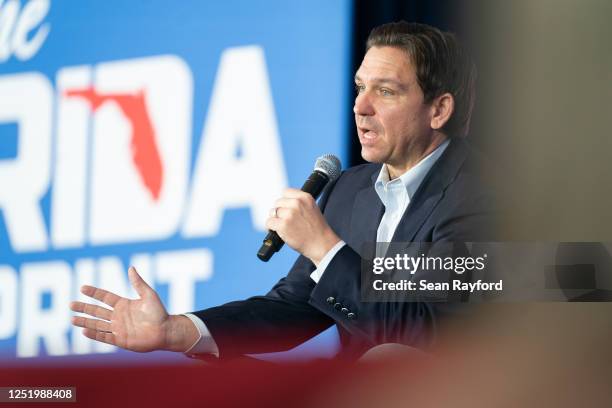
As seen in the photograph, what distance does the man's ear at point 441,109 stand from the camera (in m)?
2.28

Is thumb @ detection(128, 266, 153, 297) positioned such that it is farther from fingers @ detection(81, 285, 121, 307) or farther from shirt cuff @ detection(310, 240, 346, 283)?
shirt cuff @ detection(310, 240, 346, 283)

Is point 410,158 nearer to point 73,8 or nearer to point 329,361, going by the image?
point 329,361

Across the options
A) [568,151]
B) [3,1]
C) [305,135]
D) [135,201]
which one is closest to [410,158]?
[568,151]

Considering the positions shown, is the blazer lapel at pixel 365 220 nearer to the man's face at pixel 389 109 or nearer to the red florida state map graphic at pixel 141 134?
the man's face at pixel 389 109

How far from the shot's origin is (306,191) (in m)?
1.95

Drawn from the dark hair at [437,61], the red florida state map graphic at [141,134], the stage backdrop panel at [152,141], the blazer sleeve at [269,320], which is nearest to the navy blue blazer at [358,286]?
the blazer sleeve at [269,320]

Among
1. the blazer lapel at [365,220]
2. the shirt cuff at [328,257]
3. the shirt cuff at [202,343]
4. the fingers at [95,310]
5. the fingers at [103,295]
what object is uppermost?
the blazer lapel at [365,220]

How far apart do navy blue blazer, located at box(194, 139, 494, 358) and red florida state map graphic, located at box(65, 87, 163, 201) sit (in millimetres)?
863

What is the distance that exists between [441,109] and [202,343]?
0.79 metres

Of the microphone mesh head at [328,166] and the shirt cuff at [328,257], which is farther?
the microphone mesh head at [328,166]

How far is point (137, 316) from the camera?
1.88 metres

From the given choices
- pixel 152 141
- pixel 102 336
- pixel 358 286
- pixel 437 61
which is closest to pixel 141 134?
pixel 152 141

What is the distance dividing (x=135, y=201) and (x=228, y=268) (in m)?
0.38

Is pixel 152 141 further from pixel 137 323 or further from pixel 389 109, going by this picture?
pixel 137 323
